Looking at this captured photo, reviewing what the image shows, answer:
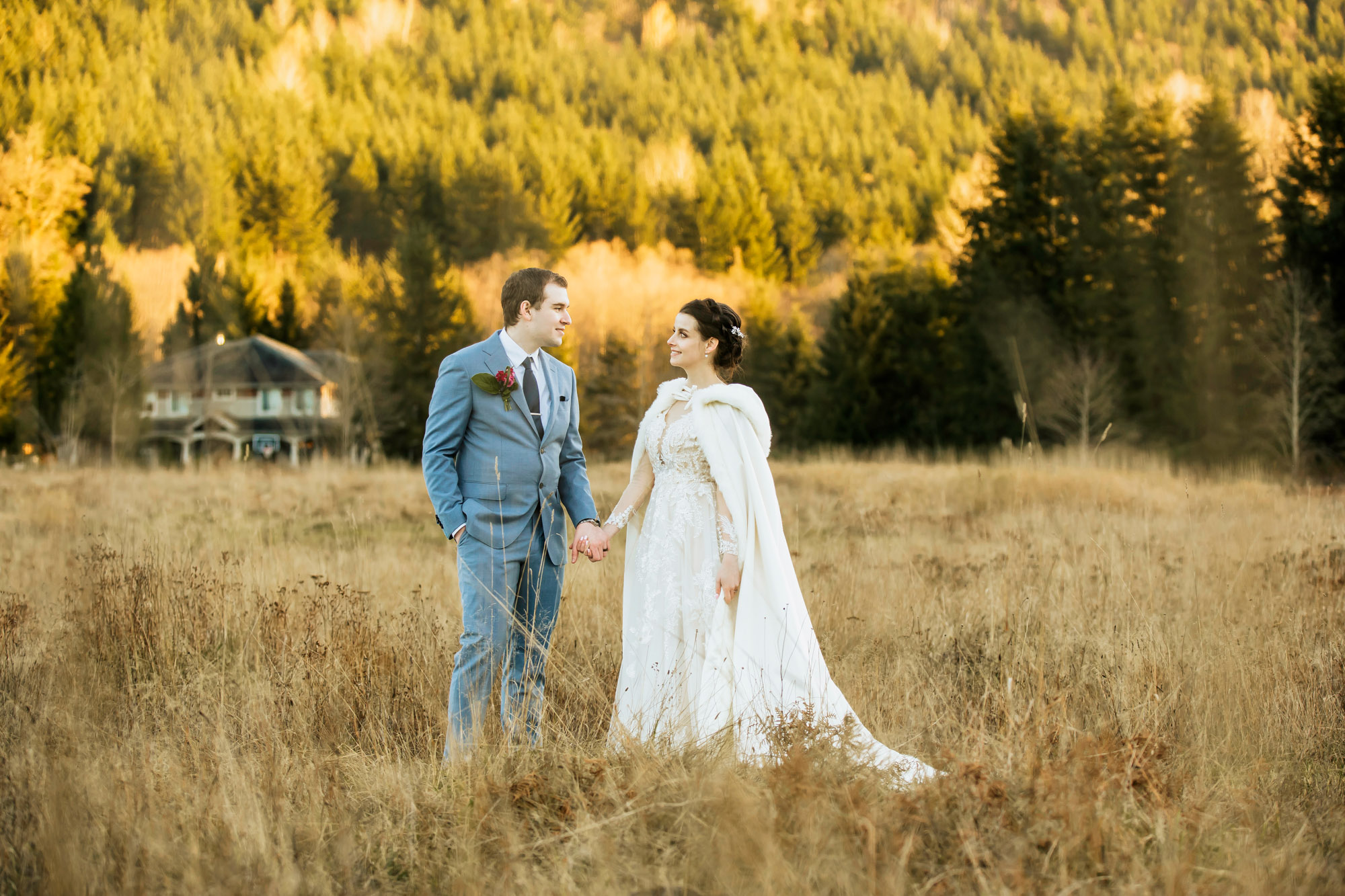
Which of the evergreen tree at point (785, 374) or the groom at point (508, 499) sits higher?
the evergreen tree at point (785, 374)

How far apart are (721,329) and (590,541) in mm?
1106

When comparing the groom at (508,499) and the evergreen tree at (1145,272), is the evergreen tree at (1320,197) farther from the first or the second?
the groom at (508,499)

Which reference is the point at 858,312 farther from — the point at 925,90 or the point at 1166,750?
the point at 925,90

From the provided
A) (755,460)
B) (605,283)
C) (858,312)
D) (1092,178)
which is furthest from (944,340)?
Result: (755,460)

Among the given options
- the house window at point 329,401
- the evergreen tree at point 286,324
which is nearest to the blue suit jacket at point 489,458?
the house window at point 329,401

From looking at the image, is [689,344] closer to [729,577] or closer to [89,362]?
[729,577]

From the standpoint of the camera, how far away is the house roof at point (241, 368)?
40438 mm

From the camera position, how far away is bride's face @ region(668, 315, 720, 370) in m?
4.09

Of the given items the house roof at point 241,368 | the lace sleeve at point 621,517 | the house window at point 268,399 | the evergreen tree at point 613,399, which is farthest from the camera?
the house window at point 268,399

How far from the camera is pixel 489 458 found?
12.6 ft

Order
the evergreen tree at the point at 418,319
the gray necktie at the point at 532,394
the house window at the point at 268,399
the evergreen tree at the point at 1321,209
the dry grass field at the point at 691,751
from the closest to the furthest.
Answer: the dry grass field at the point at 691,751 → the gray necktie at the point at 532,394 → the evergreen tree at the point at 1321,209 → the evergreen tree at the point at 418,319 → the house window at the point at 268,399

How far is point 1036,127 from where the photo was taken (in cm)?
3197

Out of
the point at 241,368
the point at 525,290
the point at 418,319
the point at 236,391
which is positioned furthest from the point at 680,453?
the point at 236,391

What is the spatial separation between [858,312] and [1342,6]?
26.8m
